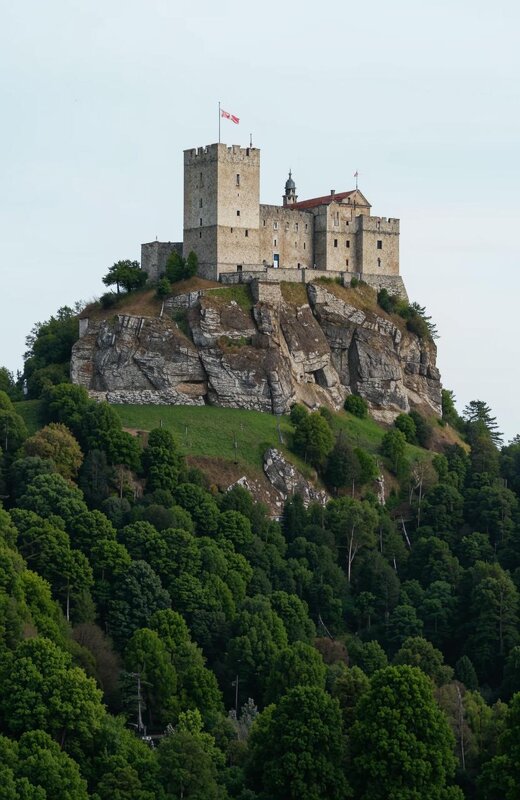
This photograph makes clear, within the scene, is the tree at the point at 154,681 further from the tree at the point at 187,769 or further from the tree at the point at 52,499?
the tree at the point at 52,499

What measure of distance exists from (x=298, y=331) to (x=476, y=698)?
1459 inches

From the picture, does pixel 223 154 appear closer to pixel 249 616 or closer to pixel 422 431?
pixel 422 431

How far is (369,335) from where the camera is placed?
12812 cm

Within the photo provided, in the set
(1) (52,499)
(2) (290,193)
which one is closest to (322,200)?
(2) (290,193)

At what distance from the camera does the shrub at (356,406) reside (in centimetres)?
12600

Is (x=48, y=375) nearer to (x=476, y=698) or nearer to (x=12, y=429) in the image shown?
(x=12, y=429)

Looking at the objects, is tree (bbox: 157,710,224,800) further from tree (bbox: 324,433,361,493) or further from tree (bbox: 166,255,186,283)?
tree (bbox: 166,255,186,283)

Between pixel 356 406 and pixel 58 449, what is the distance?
23644 millimetres

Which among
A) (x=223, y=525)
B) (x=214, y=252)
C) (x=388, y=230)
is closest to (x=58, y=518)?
(x=223, y=525)

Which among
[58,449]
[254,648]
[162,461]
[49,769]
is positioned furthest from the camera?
[162,461]

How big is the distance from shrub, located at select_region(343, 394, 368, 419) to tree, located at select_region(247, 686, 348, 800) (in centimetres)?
4329

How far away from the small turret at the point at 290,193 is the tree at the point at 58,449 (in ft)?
100

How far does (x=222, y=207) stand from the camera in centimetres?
12338

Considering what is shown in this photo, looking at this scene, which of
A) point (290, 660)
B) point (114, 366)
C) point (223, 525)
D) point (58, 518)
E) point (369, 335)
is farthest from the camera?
point (369, 335)
